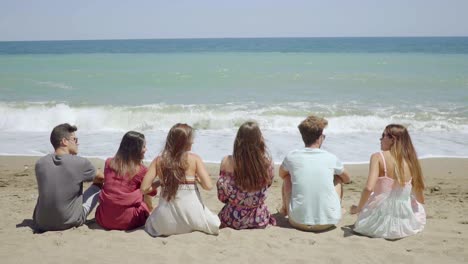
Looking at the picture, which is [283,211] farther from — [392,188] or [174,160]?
[174,160]

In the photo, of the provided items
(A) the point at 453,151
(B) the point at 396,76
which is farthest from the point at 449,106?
(B) the point at 396,76

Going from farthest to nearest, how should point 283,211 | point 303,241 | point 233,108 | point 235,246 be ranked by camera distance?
point 233,108 < point 283,211 < point 303,241 < point 235,246

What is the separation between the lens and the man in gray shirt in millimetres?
4176

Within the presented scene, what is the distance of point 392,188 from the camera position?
4.16 meters

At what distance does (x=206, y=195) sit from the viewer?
5902mm

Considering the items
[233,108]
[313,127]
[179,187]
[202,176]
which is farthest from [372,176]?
[233,108]

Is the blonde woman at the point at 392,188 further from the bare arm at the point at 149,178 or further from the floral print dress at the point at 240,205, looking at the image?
the bare arm at the point at 149,178

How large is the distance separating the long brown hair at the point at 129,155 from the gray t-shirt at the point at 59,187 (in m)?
0.26

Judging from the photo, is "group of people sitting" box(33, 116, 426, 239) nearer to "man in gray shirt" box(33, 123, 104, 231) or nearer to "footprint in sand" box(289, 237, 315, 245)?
"man in gray shirt" box(33, 123, 104, 231)

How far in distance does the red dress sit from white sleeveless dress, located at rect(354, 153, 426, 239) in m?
2.02

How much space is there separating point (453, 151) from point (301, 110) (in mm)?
5185

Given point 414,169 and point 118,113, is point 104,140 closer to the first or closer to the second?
point 118,113

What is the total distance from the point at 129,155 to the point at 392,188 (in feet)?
7.68

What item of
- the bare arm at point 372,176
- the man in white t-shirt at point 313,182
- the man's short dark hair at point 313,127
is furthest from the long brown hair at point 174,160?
the bare arm at point 372,176
